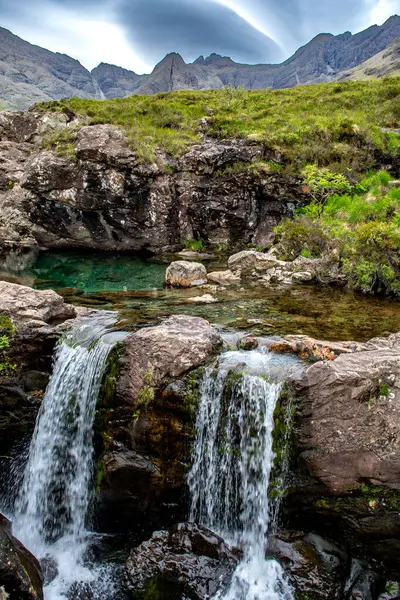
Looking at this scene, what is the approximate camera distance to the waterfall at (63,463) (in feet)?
25.6

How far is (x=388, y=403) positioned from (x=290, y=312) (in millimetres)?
5901

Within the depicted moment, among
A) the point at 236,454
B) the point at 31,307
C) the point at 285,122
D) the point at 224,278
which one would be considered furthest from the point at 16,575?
the point at 285,122

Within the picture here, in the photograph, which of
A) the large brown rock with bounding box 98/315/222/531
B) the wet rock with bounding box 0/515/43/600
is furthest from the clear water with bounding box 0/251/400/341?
the wet rock with bounding box 0/515/43/600

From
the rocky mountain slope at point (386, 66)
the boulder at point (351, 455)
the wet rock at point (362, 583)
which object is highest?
the rocky mountain slope at point (386, 66)

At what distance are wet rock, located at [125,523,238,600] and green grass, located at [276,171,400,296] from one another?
1168cm

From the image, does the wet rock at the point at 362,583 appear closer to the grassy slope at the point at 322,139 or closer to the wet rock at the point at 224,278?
the grassy slope at the point at 322,139

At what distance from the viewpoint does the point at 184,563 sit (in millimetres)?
6516

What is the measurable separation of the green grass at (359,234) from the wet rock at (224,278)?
3.20 meters

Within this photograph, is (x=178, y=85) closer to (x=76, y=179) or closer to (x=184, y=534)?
(x=76, y=179)

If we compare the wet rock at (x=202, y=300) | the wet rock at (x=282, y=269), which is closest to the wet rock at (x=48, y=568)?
the wet rock at (x=202, y=300)

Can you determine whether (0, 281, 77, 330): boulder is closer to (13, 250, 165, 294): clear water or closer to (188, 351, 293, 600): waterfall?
(188, 351, 293, 600): waterfall

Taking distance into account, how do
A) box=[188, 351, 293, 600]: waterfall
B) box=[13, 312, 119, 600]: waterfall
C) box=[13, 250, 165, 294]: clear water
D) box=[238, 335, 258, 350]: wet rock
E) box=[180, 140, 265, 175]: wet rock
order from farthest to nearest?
box=[180, 140, 265, 175]: wet rock, box=[13, 250, 165, 294]: clear water, box=[238, 335, 258, 350]: wet rock, box=[13, 312, 119, 600]: waterfall, box=[188, 351, 293, 600]: waterfall

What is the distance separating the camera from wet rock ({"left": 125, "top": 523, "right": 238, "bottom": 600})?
6.32 meters

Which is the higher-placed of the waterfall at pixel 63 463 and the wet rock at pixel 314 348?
the wet rock at pixel 314 348
